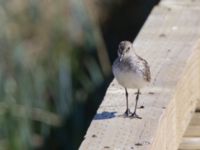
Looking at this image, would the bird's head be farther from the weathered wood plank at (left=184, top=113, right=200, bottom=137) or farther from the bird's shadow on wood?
the bird's shadow on wood

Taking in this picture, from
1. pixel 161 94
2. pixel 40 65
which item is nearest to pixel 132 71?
pixel 161 94

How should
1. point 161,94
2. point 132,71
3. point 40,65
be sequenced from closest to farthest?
point 161,94 → point 132,71 → point 40,65

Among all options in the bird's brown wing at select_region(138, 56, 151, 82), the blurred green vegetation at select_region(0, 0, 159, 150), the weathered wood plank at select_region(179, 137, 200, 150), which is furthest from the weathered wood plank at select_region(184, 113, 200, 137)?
the blurred green vegetation at select_region(0, 0, 159, 150)

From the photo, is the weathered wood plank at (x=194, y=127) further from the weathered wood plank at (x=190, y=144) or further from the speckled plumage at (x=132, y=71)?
the speckled plumage at (x=132, y=71)

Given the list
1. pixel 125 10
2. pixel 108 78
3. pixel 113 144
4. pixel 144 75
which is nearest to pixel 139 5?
pixel 125 10

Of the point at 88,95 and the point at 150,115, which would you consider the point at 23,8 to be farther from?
the point at 150,115

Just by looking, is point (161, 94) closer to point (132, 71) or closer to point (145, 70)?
point (145, 70)

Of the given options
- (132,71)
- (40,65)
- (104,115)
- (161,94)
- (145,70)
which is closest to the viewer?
(104,115)
